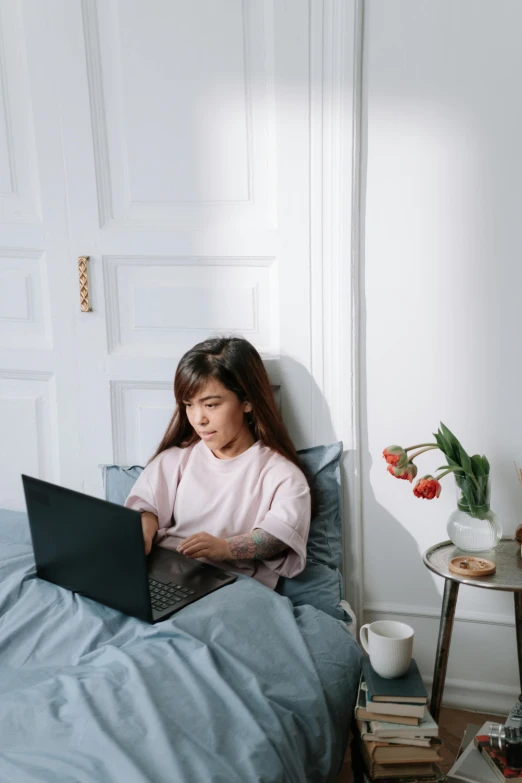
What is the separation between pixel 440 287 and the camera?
1909 millimetres

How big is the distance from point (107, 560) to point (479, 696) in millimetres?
1069

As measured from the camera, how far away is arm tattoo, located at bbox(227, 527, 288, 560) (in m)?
1.82

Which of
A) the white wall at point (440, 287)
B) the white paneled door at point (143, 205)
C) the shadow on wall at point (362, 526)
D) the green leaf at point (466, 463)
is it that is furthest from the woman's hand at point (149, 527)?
the green leaf at point (466, 463)

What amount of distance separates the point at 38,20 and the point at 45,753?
1.73 metres

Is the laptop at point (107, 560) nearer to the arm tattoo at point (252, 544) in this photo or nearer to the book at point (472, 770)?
the arm tattoo at point (252, 544)

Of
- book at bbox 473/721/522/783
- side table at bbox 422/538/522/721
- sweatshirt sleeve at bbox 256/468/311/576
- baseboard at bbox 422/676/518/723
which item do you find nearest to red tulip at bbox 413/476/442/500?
side table at bbox 422/538/522/721

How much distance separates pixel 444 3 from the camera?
177 centimetres

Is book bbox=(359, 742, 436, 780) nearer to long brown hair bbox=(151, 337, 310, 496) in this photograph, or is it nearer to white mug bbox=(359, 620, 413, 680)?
white mug bbox=(359, 620, 413, 680)

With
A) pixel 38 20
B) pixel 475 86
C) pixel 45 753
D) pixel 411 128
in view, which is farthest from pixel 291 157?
pixel 45 753

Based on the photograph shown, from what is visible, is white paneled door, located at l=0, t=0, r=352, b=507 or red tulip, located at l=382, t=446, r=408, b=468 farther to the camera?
white paneled door, located at l=0, t=0, r=352, b=507

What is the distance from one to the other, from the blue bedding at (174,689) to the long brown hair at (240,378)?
40 cm

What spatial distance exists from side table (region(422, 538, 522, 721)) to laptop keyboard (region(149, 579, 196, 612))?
21.4 inches

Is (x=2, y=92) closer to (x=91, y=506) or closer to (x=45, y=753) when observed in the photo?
(x=91, y=506)

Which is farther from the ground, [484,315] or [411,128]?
[411,128]
